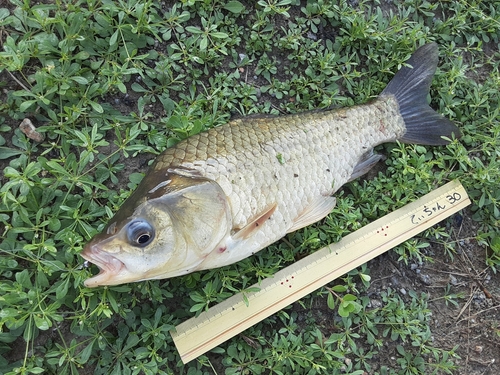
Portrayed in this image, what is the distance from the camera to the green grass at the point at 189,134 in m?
2.21

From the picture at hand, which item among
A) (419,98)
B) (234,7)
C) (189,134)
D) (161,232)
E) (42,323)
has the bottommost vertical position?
(42,323)

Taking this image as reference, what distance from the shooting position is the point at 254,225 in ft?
7.03

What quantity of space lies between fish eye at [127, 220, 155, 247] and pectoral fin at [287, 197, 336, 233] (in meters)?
0.90

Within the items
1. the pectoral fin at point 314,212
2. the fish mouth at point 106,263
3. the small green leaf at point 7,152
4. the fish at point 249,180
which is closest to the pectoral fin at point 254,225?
the fish at point 249,180

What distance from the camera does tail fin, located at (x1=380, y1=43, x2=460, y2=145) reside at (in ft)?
9.31

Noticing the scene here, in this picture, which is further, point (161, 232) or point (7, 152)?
point (7, 152)

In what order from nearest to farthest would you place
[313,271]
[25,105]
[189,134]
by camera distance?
[25,105] < [189,134] < [313,271]

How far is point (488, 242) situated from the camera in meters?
2.99

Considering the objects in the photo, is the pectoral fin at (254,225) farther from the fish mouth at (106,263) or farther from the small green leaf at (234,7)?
the small green leaf at (234,7)

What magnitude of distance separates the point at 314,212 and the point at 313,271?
427 millimetres

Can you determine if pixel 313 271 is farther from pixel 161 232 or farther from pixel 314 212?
pixel 161 232

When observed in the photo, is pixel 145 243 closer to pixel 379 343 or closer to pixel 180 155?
pixel 180 155

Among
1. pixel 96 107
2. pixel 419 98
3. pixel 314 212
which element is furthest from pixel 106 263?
pixel 419 98

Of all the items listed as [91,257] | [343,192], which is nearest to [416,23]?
[343,192]
